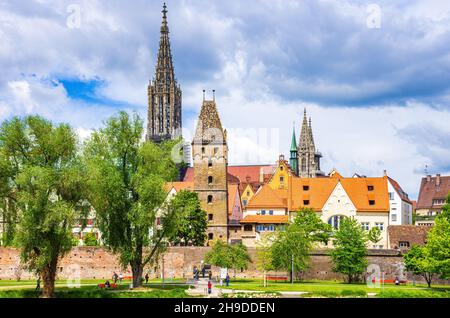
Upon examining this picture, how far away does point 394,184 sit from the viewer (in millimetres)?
104125

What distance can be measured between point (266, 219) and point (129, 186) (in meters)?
38.4

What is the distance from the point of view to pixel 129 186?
205 feet

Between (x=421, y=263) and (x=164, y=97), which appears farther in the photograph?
(x=164, y=97)

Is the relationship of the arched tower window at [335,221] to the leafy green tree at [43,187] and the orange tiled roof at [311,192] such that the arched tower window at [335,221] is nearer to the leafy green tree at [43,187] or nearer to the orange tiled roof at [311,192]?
the orange tiled roof at [311,192]

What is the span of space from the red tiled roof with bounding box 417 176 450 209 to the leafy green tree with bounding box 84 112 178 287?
323 feet

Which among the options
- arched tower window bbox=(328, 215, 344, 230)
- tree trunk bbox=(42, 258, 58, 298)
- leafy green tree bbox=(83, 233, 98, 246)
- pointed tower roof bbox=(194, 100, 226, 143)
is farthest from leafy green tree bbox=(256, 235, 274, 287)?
tree trunk bbox=(42, 258, 58, 298)

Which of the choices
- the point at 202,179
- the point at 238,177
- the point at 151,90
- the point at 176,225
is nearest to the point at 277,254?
the point at 176,225

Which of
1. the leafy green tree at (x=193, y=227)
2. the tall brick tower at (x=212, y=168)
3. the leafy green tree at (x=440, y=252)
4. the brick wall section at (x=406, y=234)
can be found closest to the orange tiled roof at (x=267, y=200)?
the tall brick tower at (x=212, y=168)

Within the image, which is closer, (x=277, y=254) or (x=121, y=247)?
(x=121, y=247)

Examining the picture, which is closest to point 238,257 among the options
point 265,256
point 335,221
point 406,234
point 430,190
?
point 265,256

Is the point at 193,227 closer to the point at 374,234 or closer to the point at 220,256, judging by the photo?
the point at 220,256

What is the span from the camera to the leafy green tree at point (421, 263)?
227 ft
